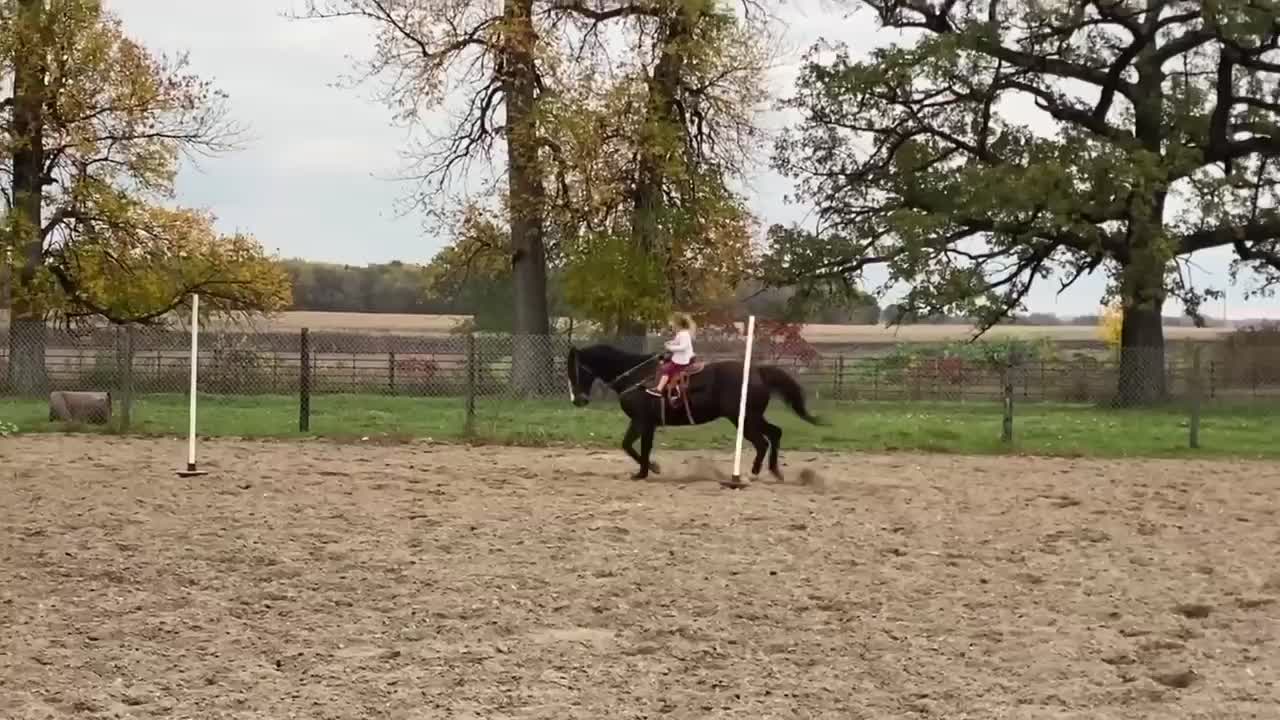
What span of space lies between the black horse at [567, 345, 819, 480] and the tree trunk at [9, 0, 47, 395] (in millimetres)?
17744

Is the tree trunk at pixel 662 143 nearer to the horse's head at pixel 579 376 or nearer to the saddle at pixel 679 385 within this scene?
the horse's head at pixel 579 376

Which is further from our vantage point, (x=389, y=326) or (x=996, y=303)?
(x=389, y=326)

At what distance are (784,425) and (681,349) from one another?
7888mm

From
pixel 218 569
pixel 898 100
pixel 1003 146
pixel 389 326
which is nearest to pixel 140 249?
pixel 389 326

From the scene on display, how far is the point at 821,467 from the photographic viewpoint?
15.2 m

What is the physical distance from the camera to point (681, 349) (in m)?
13.2

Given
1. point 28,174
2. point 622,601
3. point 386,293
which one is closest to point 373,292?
point 386,293

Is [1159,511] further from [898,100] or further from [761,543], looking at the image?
[898,100]

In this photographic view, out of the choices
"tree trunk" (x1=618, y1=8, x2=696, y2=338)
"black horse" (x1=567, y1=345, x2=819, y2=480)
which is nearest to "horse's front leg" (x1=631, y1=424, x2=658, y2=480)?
"black horse" (x1=567, y1=345, x2=819, y2=480)

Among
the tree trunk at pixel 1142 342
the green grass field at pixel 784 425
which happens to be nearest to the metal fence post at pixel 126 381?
the green grass field at pixel 784 425

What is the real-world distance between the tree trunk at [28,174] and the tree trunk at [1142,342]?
69.0ft

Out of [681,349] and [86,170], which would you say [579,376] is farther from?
[86,170]

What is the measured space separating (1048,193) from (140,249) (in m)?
18.6

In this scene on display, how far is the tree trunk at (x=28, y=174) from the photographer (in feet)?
90.3
